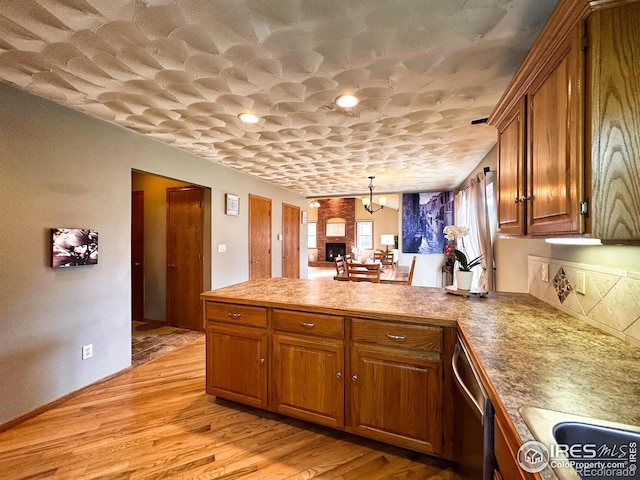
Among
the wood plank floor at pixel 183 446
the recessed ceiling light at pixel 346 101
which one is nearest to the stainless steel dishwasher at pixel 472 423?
the wood plank floor at pixel 183 446

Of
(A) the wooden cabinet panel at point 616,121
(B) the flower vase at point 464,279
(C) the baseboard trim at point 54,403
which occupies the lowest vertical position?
(C) the baseboard trim at point 54,403

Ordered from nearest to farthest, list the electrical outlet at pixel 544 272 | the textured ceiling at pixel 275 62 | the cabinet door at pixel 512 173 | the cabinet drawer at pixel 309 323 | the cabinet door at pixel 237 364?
the textured ceiling at pixel 275 62 → the cabinet door at pixel 512 173 → the cabinet drawer at pixel 309 323 → the electrical outlet at pixel 544 272 → the cabinet door at pixel 237 364

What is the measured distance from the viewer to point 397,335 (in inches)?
62.9

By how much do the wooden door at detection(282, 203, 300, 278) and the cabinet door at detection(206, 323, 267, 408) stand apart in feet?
12.1

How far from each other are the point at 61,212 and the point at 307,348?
7.16 feet

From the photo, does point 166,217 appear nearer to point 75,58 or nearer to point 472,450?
point 75,58

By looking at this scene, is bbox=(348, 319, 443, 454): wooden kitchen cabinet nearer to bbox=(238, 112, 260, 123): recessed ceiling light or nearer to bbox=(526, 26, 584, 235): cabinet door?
bbox=(526, 26, 584, 235): cabinet door

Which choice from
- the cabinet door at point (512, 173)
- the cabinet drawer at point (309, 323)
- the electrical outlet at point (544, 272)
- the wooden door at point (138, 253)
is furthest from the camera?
the wooden door at point (138, 253)

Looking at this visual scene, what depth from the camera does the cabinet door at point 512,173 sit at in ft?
4.58

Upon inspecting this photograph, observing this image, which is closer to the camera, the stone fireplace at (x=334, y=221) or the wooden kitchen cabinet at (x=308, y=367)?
the wooden kitchen cabinet at (x=308, y=367)

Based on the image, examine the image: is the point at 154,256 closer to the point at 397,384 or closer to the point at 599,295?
the point at 397,384

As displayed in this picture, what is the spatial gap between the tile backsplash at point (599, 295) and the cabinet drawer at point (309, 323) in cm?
126

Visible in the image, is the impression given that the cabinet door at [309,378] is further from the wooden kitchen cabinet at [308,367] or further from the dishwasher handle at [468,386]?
the dishwasher handle at [468,386]

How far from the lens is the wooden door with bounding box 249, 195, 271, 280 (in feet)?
15.5
